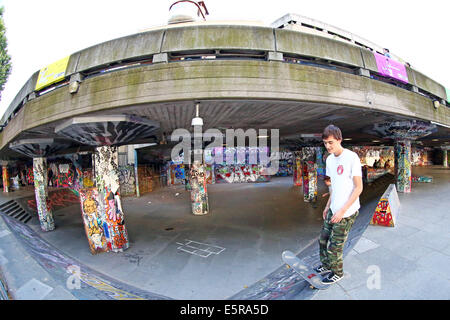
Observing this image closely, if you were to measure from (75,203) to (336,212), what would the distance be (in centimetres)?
2298

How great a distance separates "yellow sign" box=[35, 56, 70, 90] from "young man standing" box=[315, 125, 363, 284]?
24.2ft

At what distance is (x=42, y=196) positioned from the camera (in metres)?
12.3

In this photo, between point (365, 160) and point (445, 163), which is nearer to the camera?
point (365, 160)

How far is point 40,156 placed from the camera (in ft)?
40.2

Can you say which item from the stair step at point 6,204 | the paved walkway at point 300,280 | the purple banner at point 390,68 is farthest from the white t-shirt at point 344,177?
the stair step at point 6,204

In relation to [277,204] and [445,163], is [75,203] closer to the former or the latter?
[277,204]

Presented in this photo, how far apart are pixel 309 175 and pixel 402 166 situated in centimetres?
542

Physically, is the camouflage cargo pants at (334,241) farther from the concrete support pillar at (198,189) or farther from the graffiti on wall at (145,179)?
the graffiti on wall at (145,179)

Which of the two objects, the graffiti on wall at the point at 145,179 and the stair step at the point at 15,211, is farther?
the graffiti on wall at the point at 145,179

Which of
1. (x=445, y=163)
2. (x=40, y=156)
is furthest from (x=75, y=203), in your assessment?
(x=445, y=163)

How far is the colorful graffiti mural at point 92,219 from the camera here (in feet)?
26.5

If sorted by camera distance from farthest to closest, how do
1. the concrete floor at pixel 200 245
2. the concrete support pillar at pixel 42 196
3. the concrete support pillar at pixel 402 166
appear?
the concrete support pillar at pixel 42 196
the concrete support pillar at pixel 402 166
the concrete floor at pixel 200 245

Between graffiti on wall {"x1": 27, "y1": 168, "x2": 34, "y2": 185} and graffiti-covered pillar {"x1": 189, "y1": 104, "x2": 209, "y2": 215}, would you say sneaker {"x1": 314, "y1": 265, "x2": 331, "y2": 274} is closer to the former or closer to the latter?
graffiti-covered pillar {"x1": 189, "y1": 104, "x2": 209, "y2": 215}
